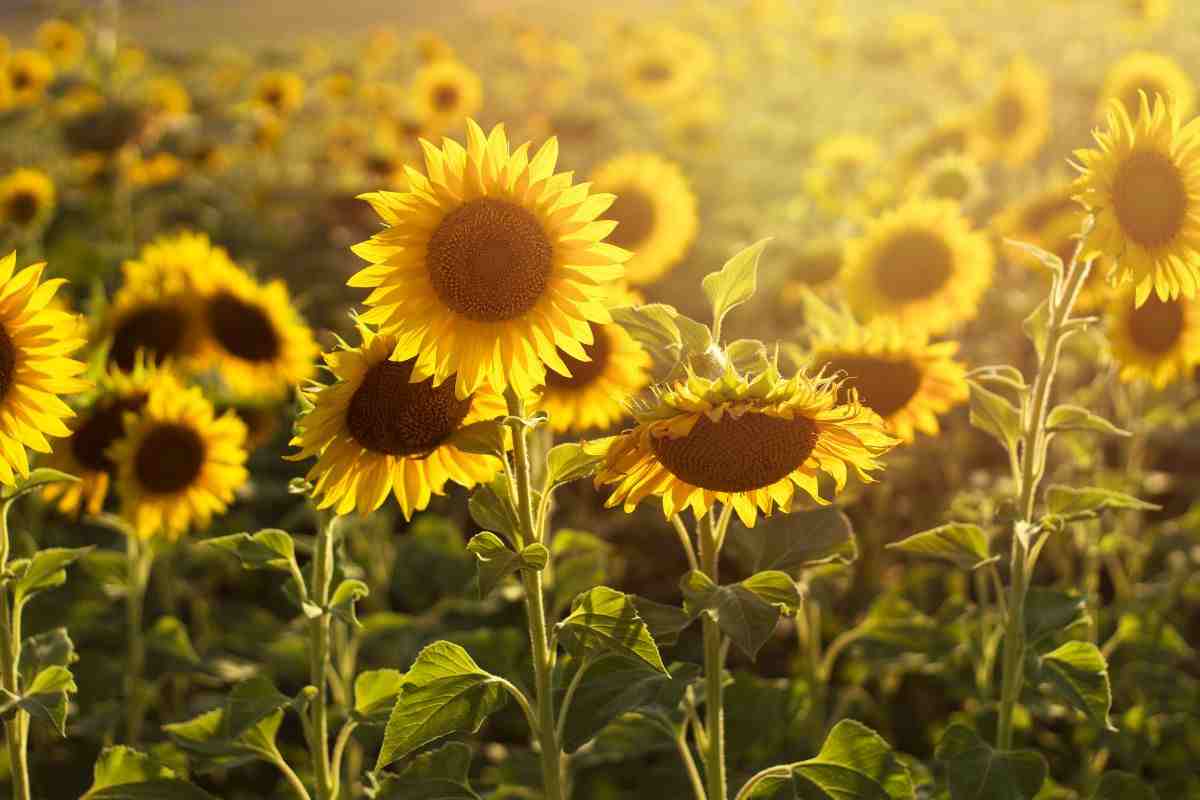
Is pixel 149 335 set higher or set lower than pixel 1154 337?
higher

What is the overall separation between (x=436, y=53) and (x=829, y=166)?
6.72 metres

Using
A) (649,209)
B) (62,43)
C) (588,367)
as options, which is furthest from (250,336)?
(62,43)

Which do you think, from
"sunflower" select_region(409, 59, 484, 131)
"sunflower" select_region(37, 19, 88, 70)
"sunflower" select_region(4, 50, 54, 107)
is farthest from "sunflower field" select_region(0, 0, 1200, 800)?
"sunflower" select_region(37, 19, 88, 70)

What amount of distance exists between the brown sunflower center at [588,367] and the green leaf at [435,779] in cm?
84

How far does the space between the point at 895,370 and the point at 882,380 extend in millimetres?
48

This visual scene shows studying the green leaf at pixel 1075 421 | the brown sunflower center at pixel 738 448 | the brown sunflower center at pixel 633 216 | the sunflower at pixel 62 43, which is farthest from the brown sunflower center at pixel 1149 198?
the sunflower at pixel 62 43

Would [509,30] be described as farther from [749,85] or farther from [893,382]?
[893,382]

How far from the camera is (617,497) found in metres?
1.97

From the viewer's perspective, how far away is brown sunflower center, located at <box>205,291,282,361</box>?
12.7ft

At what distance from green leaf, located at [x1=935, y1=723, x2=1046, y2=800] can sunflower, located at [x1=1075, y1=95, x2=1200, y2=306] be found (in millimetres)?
878

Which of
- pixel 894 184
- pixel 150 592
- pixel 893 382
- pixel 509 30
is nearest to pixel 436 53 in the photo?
pixel 509 30

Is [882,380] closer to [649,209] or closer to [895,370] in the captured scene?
[895,370]

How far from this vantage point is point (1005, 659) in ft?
7.88

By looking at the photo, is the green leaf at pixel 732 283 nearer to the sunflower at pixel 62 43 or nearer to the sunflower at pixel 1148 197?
the sunflower at pixel 1148 197
